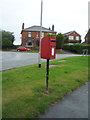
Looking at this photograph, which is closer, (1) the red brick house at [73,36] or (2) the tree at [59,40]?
(2) the tree at [59,40]

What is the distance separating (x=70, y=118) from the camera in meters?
3.26

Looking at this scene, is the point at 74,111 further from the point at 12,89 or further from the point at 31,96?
the point at 12,89

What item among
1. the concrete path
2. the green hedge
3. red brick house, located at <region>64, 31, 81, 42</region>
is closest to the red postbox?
the concrete path

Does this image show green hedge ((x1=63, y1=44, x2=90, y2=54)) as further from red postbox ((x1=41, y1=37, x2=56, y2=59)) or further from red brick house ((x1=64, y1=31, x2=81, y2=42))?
red postbox ((x1=41, y1=37, x2=56, y2=59))

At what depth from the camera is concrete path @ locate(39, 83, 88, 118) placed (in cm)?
340

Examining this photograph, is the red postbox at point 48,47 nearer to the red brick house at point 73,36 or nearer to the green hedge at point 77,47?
the green hedge at point 77,47

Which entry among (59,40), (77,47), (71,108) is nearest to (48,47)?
(71,108)

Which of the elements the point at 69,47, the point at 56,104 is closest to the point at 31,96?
the point at 56,104

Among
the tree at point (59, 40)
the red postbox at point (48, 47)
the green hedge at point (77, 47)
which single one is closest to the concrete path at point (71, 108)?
the red postbox at point (48, 47)

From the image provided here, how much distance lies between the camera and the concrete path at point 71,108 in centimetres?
340

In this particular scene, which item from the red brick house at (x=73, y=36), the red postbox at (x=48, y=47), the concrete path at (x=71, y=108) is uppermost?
the red brick house at (x=73, y=36)

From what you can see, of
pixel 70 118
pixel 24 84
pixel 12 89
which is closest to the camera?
pixel 70 118

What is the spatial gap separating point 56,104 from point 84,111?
703mm

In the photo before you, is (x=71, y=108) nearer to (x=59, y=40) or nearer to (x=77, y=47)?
(x=59, y=40)
